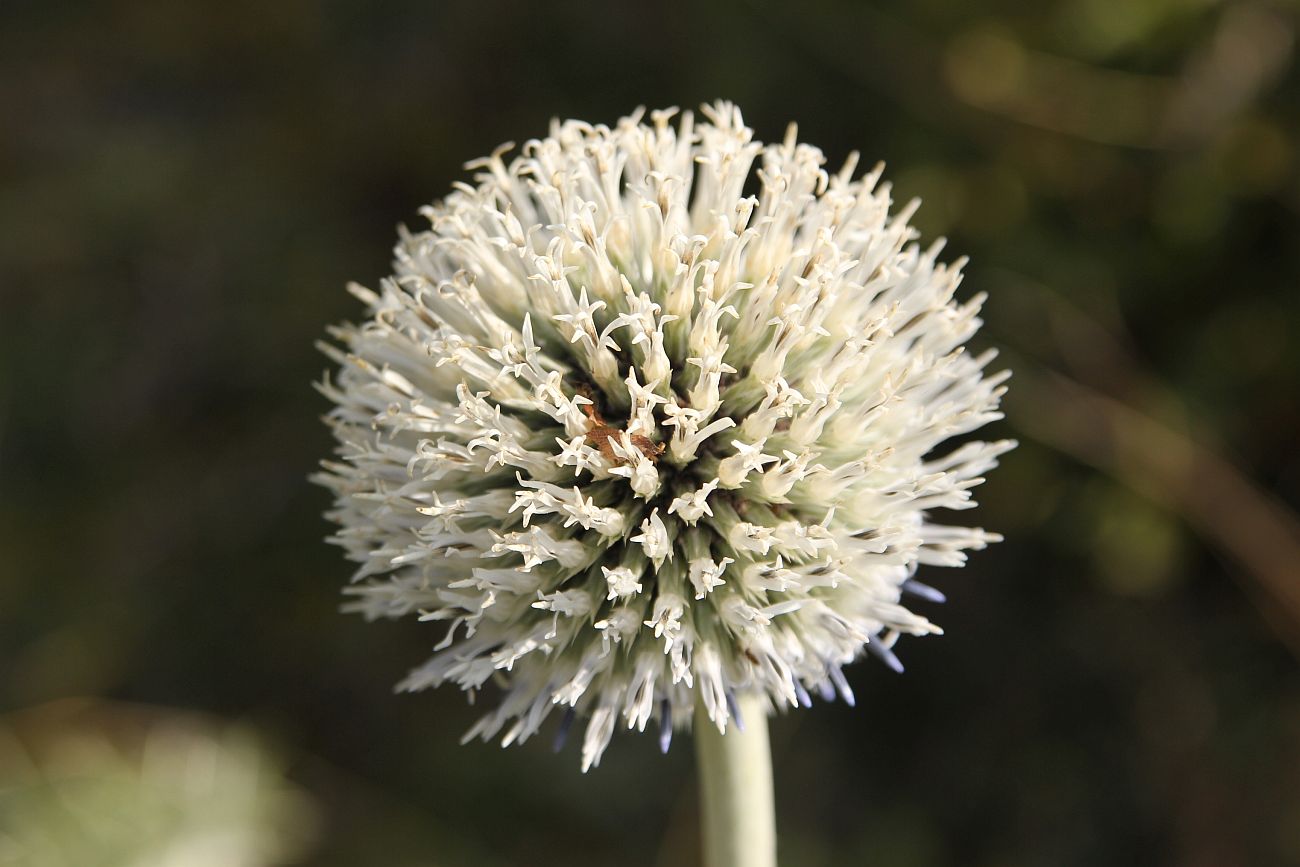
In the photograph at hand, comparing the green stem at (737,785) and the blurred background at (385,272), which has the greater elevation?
the blurred background at (385,272)

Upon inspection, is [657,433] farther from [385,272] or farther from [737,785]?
[385,272]

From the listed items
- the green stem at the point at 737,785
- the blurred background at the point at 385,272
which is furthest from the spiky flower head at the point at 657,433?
the blurred background at the point at 385,272

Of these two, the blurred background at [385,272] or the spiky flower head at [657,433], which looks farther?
the blurred background at [385,272]

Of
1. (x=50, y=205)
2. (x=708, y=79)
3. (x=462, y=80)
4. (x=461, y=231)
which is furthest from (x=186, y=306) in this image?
(x=461, y=231)

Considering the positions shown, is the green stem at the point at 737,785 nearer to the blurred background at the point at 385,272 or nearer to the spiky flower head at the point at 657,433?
the spiky flower head at the point at 657,433

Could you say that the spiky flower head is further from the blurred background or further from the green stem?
the blurred background

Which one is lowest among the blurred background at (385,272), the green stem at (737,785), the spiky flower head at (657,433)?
the green stem at (737,785)
